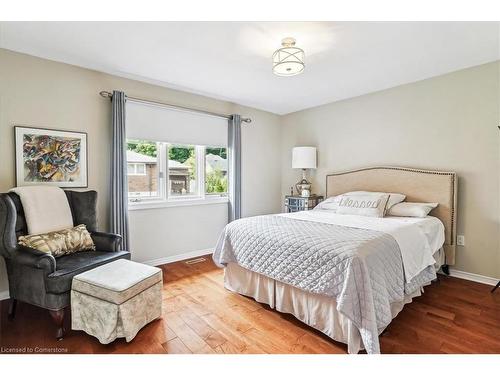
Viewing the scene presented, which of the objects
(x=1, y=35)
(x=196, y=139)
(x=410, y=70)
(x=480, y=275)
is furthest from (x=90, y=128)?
(x=480, y=275)

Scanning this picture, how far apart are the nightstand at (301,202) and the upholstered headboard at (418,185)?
0.42 metres

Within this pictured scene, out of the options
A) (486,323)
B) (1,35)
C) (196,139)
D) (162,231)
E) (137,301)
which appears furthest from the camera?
(196,139)

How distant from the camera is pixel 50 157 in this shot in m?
2.68

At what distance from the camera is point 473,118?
288 centimetres

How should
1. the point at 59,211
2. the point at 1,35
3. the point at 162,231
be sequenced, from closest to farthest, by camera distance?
the point at 1,35, the point at 59,211, the point at 162,231

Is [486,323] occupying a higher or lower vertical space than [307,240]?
lower

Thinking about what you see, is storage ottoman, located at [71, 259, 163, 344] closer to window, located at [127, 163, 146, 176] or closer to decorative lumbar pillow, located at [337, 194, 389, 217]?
window, located at [127, 163, 146, 176]

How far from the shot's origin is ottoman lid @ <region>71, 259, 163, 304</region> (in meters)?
1.78

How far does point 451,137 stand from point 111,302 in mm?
3779

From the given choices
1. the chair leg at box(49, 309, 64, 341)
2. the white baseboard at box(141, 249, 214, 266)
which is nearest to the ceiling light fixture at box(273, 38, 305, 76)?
the chair leg at box(49, 309, 64, 341)

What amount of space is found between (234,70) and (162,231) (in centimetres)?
226

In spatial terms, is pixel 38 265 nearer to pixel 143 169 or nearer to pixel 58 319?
pixel 58 319

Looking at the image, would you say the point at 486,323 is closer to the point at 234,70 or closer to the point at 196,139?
the point at 234,70
